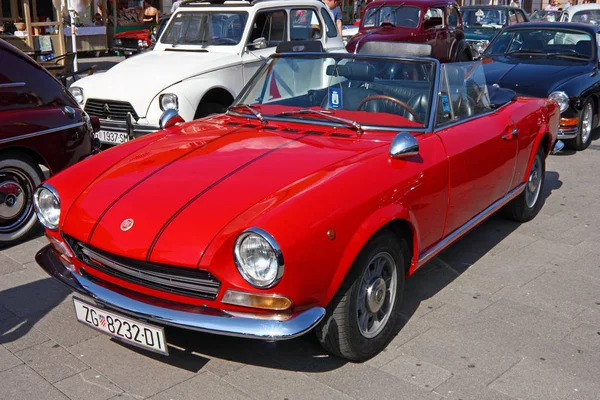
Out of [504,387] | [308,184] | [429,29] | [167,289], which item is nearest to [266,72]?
[308,184]

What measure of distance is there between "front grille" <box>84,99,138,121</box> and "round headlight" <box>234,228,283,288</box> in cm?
508

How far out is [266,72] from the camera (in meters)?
5.36

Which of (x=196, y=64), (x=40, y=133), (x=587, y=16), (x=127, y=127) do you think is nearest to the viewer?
(x=40, y=133)

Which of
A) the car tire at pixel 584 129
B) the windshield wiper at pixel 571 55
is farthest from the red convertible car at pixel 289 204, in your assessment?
the windshield wiper at pixel 571 55

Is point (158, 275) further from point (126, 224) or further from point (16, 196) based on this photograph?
point (16, 196)

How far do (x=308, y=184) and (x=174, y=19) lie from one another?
6.77 meters

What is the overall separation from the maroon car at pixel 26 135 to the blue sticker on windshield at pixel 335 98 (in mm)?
2491

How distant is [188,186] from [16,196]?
2.61 m

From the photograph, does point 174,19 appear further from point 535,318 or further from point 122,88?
point 535,318

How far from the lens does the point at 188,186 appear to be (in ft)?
12.4

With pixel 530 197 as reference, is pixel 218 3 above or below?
above

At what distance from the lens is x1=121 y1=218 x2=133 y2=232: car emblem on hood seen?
3559mm

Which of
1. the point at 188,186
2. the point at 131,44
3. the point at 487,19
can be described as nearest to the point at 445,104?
the point at 188,186

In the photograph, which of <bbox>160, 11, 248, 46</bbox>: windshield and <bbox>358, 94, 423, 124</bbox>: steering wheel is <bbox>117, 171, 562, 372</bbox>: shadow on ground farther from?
<bbox>160, 11, 248, 46</bbox>: windshield
